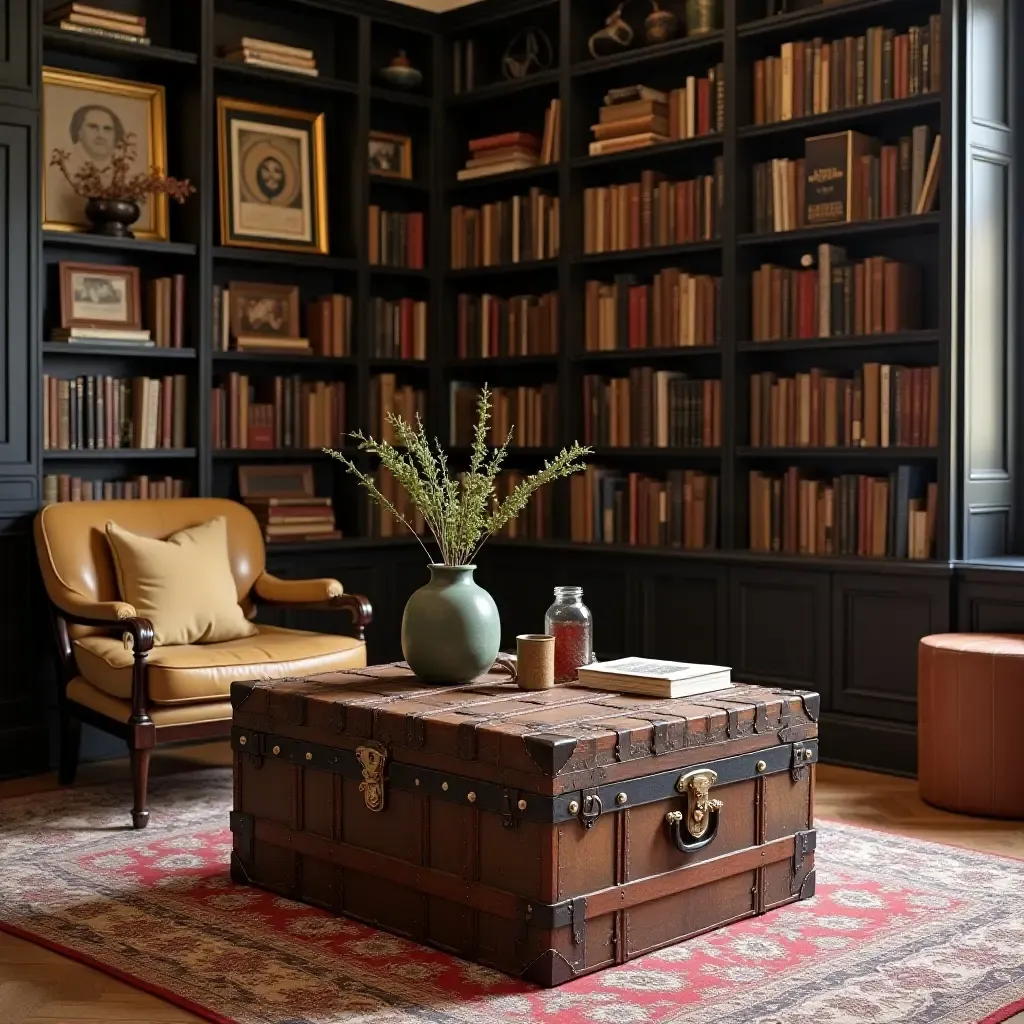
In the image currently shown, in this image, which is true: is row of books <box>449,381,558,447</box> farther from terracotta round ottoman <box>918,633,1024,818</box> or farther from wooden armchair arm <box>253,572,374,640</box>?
terracotta round ottoman <box>918,633,1024,818</box>

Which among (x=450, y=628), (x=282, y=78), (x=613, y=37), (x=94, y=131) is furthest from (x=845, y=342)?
(x=94, y=131)

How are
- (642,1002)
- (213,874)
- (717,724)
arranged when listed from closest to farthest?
(642,1002) < (717,724) < (213,874)

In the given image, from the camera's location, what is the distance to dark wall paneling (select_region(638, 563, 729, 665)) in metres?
5.66

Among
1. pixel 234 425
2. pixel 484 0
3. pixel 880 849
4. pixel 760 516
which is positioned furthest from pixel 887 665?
pixel 484 0

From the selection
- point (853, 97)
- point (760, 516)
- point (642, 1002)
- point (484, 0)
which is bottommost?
point (642, 1002)

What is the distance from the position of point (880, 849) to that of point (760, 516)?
70.0 inches

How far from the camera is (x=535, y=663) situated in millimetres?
3674

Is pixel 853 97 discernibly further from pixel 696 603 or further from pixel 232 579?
pixel 232 579

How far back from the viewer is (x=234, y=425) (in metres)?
6.01

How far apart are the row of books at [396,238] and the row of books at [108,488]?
4.44ft

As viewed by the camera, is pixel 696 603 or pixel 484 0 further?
pixel 484 0

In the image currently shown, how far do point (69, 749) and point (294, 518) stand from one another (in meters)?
1.46

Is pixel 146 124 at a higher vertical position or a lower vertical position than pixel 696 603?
higher

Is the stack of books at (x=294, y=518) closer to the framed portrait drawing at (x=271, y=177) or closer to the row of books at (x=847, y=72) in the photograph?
the framed portrait drawing at (x=271, y=177)
